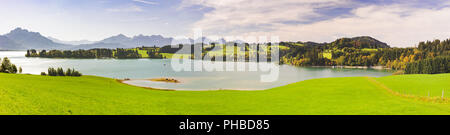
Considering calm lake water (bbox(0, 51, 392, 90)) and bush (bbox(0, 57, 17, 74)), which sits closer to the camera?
bush (bbox(0, 57, 17, 74))

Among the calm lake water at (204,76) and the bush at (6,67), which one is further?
the calm lake water at (204,76)

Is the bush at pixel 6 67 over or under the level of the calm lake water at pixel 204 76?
over

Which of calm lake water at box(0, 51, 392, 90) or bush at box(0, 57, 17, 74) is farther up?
bush at box(0, 57, 17, 74)

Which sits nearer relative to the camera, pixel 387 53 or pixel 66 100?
pixel 66 100

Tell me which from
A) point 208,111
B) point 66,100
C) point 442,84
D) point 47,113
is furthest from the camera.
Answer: point 442,84

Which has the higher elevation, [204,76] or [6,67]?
[6,67]

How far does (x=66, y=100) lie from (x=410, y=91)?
153 ft

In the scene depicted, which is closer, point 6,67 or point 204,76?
point 6,67
